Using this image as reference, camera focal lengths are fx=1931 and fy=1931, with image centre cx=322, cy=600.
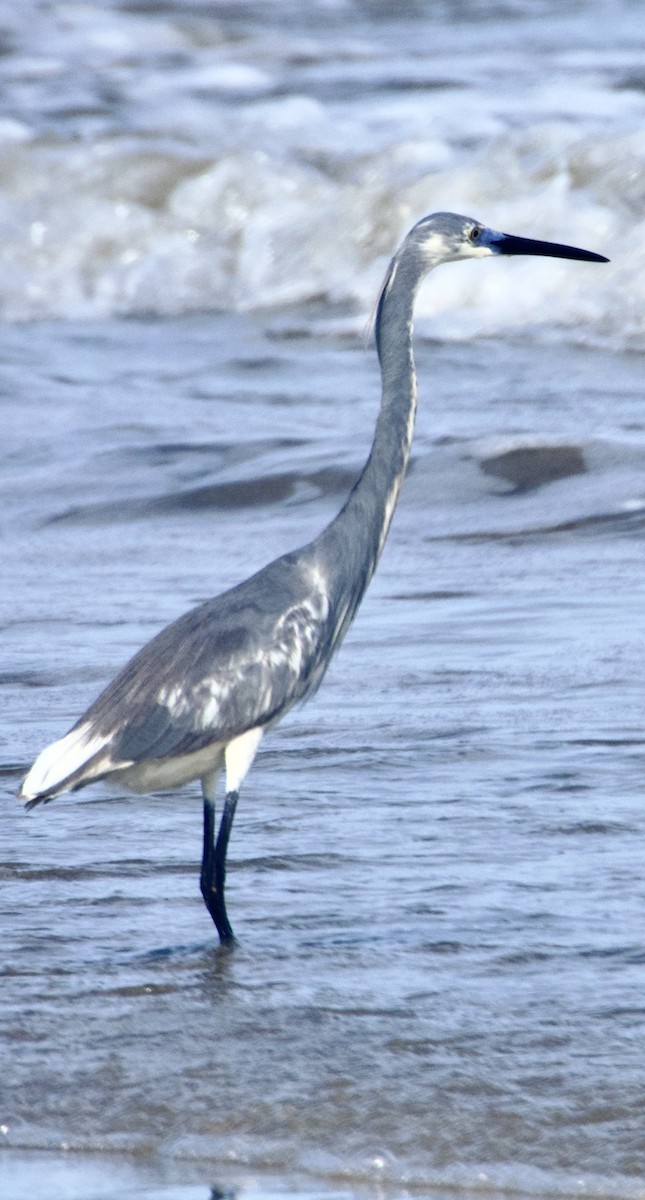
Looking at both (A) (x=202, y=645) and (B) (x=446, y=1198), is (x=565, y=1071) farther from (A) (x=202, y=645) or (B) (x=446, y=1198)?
(A) (x=202, y=645)

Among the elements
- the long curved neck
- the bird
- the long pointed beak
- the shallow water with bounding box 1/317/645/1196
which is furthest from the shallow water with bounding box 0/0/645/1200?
the long pointed beak

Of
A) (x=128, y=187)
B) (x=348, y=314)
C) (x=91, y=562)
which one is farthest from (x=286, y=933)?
(x=128, y=187)

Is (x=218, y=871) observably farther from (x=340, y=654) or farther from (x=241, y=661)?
(x=340, y=654)

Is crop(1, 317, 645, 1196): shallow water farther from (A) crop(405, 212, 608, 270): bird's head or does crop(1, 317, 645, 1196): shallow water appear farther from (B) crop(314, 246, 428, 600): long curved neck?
(A) crop(405, 212, 608, 270): bird's head

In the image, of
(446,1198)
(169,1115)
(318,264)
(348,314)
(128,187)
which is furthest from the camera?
(128,187)

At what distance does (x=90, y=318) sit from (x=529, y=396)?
4290 mm

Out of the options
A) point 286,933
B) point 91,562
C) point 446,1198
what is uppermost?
point 446,1198

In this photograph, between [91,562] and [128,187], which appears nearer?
[91,562]

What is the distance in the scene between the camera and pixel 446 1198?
9.02 ft

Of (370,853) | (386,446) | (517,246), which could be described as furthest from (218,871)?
(517,246)

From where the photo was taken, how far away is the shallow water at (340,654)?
3031 mm

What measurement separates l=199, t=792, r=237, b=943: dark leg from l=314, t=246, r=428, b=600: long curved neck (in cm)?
65

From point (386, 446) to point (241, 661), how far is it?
673 millimetres

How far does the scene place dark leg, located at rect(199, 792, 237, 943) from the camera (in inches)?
146
